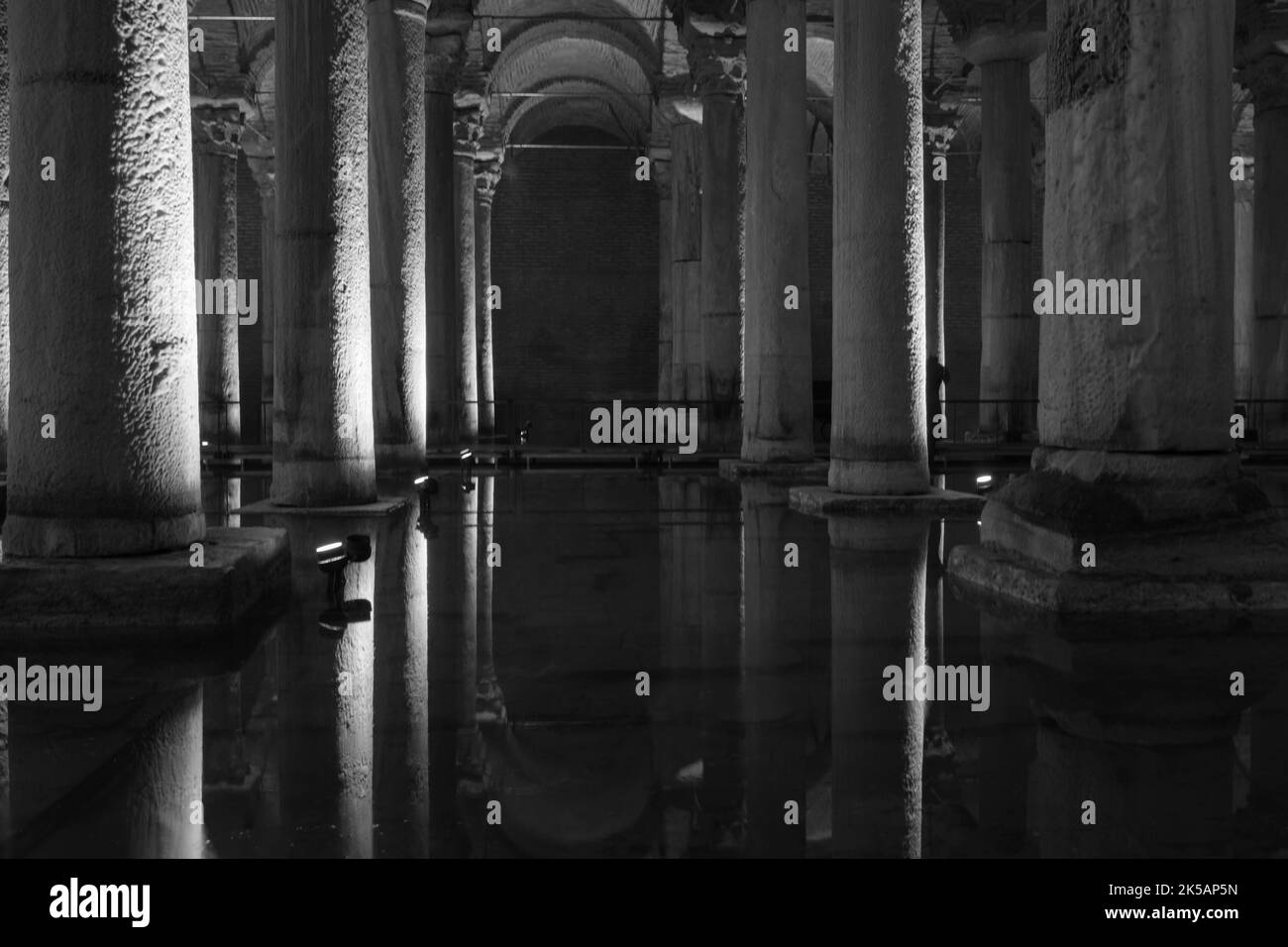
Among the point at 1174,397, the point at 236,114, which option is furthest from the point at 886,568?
the point at 236,114

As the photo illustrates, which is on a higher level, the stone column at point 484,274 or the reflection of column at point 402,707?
the stone column at point 484,274

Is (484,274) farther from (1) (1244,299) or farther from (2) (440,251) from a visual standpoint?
(1) (1244,299)

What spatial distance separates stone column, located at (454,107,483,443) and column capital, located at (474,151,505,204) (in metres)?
4.94

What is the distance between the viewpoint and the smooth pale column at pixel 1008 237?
66.7ft

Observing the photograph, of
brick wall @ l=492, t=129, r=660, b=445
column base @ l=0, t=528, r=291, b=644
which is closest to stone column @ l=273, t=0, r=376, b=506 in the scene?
column base @ l=0, t=528, r=291, b=644

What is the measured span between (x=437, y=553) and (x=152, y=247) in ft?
11.3

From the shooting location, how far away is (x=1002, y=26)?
1977cm

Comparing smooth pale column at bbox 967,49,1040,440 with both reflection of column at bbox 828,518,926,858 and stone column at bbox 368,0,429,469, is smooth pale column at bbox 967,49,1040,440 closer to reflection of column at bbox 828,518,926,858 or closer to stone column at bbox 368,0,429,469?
stone column at bbox 368,0,429,469

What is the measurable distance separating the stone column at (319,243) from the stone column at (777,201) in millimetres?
5051

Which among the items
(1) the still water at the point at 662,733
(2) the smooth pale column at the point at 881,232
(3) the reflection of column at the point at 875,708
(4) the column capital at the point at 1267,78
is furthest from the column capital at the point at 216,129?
(3) the reflection of column at the point at 875,708

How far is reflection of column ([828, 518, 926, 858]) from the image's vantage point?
314 cm

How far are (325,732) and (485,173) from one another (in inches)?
1109

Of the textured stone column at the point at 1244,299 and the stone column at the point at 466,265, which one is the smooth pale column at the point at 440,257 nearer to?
the stone column at the point at 466,265
